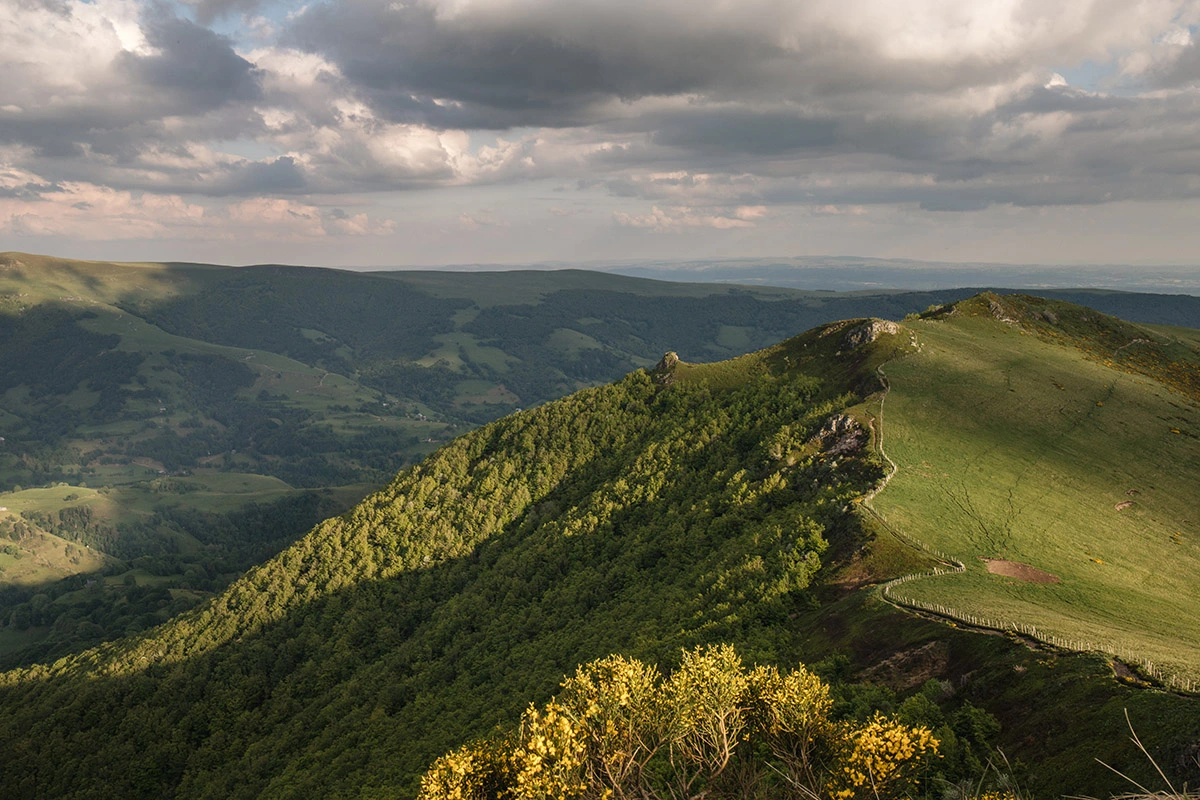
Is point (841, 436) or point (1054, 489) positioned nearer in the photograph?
point (1054, 489)

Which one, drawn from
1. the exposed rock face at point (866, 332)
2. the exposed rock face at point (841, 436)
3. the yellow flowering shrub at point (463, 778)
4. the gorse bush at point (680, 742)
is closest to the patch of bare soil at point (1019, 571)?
the exposed rock face at point (841, 436)

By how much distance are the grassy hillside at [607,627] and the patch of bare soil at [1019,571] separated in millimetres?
7785

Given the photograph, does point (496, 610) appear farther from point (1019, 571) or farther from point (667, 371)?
point (1019, 571)

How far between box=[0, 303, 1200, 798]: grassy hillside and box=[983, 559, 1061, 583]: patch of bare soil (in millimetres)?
7785

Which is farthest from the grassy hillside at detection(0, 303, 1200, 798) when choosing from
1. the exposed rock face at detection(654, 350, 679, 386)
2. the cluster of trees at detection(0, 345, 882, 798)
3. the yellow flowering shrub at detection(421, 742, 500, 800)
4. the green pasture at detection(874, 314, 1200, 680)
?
the yellow flowering shrub at detection(421, 742, 500, 800)

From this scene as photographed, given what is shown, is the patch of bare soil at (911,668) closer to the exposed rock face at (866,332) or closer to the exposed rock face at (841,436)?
the exposed rock face at (841,436)

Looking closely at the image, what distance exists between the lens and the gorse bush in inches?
1529

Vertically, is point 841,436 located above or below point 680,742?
above

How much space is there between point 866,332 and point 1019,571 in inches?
3680

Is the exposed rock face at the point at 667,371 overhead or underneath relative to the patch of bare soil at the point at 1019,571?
overhead

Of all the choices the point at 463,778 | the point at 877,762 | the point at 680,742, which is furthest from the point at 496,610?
the point at 877,762

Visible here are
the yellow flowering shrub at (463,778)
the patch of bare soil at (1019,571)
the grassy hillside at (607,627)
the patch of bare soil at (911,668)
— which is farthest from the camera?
the patch of bare soil at (1019,571)

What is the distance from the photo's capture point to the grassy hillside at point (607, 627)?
169ft

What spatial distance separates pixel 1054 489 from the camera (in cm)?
10281
